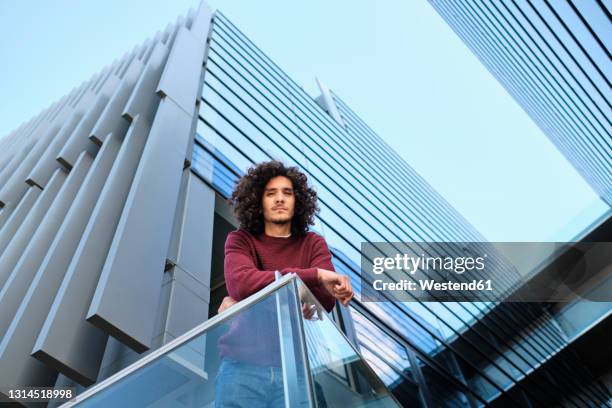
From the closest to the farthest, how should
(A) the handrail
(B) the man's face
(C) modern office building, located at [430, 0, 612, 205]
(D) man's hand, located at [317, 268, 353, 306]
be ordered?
1. (A) the handrail
2. (D) man's hand, located at [317, 268, 353, 306]
3. (B) the man's face
4. (C) modern office building, located at [430, 0, 612, 205]

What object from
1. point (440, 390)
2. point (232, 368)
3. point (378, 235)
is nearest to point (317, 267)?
point (232, 368)

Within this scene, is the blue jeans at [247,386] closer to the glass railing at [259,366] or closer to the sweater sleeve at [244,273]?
the glass railing at [259,366]

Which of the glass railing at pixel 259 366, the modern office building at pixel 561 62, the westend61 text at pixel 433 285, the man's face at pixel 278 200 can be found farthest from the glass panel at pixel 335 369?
the modern office building at pixel 561 62

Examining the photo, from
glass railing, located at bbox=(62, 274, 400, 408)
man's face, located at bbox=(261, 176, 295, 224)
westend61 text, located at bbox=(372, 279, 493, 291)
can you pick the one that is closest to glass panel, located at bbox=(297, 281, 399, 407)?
glass railing, located at bbox=(62, 274, 400, 408)

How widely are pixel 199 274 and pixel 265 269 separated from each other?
8.52 feet

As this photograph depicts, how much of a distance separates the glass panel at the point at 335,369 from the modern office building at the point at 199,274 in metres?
0.01

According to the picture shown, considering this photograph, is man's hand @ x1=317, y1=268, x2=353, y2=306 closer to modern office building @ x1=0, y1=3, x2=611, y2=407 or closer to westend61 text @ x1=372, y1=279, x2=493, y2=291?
modern office building @ x1=0, y1=3, x2=611, y2=407

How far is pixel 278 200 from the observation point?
302 cm

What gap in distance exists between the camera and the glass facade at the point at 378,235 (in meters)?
8.38

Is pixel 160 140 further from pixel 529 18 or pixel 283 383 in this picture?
pixel 529 18

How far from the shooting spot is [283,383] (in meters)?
1.75

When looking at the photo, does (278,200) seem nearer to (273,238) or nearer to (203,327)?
(273,238)

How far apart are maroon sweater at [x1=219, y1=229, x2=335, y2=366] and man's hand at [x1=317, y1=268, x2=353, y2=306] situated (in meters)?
0.04

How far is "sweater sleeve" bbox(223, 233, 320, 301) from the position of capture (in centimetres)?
241
